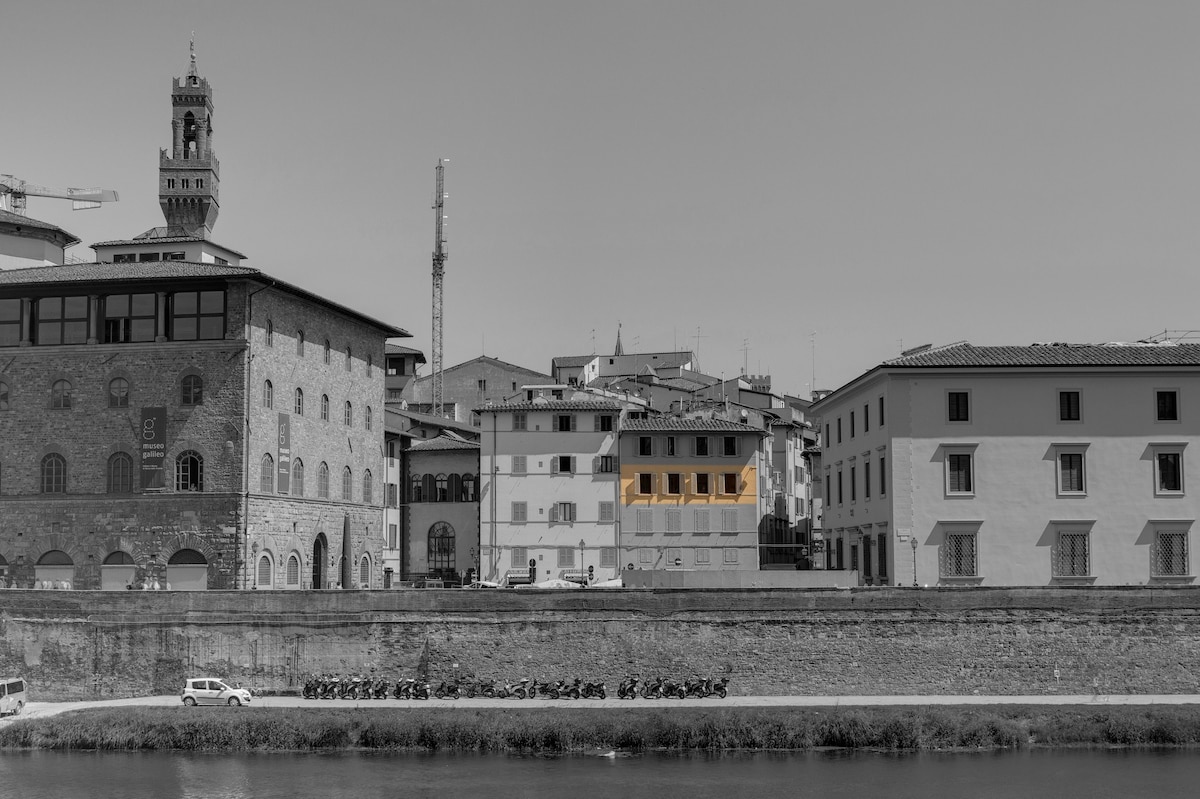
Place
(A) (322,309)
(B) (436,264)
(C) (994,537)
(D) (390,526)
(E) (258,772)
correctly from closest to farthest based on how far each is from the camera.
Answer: (E) (258,772), (C) (994,537), (A) (322,309), (D) (390,526), (B) (436,264)

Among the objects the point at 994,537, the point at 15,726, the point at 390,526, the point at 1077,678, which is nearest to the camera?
the point at 15,726

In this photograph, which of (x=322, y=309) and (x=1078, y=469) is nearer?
(x=1078, y=469)

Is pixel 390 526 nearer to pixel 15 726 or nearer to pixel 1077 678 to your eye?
pixel 15 726

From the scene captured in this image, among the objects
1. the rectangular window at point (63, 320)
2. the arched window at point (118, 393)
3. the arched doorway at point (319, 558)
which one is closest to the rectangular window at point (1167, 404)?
the arched doorway at point (319, 558)

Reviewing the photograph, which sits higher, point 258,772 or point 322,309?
point 322,309

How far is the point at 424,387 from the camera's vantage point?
8912 cm

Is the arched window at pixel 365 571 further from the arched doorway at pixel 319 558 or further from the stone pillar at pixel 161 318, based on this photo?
the stone pillar at pixel 161 318

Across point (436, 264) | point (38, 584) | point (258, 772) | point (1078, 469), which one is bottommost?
point (258, 772)

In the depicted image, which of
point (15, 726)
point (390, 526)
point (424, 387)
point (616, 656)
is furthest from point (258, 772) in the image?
point (424, 387)

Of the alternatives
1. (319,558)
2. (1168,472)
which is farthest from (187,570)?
(1168,472)

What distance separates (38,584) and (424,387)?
137 ft

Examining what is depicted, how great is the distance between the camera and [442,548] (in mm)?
67000

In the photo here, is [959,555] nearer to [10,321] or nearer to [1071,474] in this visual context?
[1071,474]

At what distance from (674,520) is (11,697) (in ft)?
92.0
